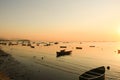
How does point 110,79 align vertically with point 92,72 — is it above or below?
below

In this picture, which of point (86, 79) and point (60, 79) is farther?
point (60, 79)

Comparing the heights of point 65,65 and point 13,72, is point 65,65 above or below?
below

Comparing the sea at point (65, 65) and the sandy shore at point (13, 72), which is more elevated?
the sandy shore at point (13, 72)

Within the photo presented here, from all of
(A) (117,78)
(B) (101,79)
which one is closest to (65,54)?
(A) (117,78)

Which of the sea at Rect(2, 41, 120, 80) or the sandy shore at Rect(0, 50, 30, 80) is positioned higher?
the sandy shore at Rect(0, 50, 30, 80)

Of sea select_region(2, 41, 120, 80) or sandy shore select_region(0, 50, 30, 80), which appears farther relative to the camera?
sea select_region(2, 41, 120, 80)

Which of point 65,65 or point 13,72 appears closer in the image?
point 13,72

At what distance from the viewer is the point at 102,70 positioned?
34.3 m

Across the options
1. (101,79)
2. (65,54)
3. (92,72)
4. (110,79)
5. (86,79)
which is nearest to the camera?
(86,79)

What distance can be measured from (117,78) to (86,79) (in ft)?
49.4

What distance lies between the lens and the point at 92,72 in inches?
1272

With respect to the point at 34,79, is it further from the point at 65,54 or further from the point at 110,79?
the point at 65,54

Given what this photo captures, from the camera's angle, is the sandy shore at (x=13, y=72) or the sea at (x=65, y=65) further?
the sea at (x=65, y=65)

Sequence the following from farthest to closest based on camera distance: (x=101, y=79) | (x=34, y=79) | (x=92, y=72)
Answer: (x=34, y=79)
(x=92, y=72)
(x=101, y=79)
